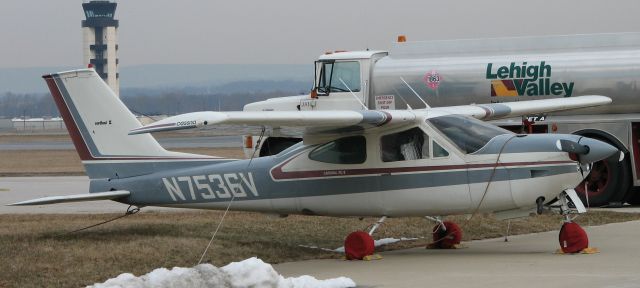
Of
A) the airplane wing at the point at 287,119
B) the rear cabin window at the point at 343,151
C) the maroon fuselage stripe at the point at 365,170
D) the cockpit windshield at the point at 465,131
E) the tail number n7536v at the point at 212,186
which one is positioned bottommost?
the tail number n7536v at the point at 212,186

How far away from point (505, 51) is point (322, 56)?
3268 mm

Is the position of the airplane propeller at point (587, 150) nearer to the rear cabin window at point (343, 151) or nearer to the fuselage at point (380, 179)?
the fuselage at point (380, 179)

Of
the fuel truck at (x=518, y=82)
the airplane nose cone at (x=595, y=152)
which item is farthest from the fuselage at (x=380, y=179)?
the fuel truck at (x=518, y=82)

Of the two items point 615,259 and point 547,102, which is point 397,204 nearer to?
point 615,259

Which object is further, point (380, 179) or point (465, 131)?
point (380, 179)

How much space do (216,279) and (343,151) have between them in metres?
3.79

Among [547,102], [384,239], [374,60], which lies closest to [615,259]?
[384,239]

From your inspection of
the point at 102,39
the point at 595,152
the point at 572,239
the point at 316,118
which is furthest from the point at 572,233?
the point at 102,39

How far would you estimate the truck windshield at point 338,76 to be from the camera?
21.3 m

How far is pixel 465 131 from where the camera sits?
43.9 ft

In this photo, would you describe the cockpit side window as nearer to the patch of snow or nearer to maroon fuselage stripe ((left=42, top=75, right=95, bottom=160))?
the patch of snow

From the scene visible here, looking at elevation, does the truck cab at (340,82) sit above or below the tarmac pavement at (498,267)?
above

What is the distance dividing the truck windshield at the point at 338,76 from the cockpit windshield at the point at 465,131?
7775 millimetres

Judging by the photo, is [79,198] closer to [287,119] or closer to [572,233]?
[287,119]
